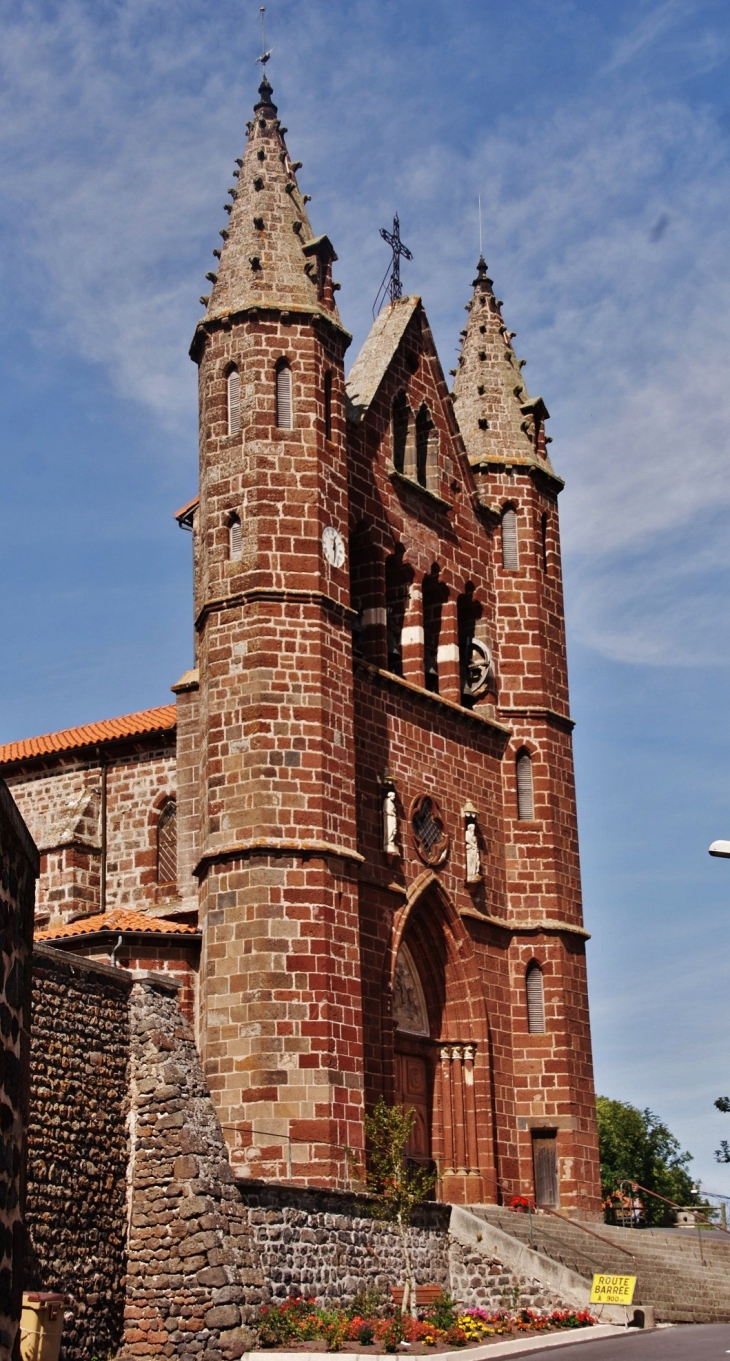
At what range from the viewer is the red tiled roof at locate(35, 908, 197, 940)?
28141 mm

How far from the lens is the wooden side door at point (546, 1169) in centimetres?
3312

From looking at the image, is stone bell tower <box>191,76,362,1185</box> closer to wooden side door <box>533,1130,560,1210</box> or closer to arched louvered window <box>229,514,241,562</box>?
arched louvered window <box>229,514,241,562</box>

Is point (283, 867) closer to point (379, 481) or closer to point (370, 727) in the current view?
point (370, 727)

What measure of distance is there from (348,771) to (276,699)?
1673mm

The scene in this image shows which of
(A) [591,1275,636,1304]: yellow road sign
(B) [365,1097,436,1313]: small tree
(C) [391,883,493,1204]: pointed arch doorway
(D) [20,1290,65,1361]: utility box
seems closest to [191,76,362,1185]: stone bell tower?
(B) [365,1097,436,1313]: small tree

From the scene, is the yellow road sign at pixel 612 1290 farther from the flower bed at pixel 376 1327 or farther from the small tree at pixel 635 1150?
the small tree at pixel 635 1150

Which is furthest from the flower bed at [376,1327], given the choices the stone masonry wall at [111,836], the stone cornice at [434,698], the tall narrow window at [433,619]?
the tall narrow window at [433,619]

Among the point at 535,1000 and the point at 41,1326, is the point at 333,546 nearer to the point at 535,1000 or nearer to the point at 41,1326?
the point at 535,1000

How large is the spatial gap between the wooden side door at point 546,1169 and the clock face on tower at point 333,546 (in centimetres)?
1109

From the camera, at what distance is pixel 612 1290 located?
89.0 ft

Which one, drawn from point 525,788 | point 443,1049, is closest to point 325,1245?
point 443,1049

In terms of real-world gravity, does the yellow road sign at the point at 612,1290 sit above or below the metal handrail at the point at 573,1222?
below

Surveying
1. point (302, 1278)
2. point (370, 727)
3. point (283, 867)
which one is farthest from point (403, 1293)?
point (370, 727)

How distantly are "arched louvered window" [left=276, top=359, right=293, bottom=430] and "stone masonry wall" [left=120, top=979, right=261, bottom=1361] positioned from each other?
9.59m
